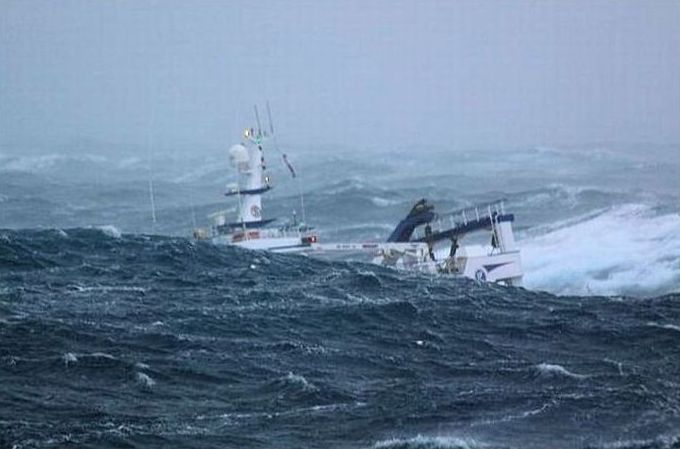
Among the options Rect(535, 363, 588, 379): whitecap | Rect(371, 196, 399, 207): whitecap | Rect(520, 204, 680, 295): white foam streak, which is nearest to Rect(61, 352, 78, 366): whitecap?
Rect(535, 363, 588, 379): whitecap

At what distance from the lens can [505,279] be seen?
164ft

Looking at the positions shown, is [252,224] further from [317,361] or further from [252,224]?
[317,361]

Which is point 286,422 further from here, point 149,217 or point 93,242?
point 149,217

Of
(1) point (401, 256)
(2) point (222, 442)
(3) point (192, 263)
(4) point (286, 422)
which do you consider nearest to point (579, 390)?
(4) point (286, 422)

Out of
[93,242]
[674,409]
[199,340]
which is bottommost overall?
[674,409]

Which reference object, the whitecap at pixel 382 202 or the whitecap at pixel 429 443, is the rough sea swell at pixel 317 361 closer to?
the whitecap at pixel 429 443

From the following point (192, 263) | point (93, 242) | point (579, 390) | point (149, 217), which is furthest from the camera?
point (149, 217)

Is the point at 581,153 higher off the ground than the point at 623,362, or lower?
higher

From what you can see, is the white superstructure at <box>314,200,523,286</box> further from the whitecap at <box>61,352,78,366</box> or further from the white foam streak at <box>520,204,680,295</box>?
the whitecap at <box>61,352,78,366</box>

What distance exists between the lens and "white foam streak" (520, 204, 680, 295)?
52.5 m

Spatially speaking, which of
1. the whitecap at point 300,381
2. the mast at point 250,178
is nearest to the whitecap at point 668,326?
the whitecap at point 300,381

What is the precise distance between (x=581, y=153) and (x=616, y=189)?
3834 cm

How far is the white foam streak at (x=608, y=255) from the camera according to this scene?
172 ft

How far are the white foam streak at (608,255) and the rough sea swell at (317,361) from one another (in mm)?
10572
